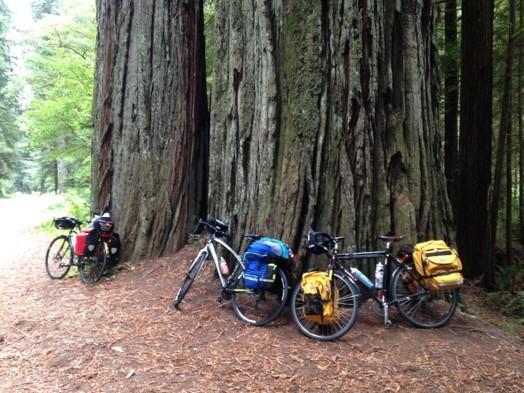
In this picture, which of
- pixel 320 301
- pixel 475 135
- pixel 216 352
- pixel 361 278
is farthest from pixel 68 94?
pixel 320 301

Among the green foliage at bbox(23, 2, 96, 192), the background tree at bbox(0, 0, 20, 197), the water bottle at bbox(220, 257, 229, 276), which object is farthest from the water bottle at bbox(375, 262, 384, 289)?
the background tree at bbox(0, 0, 20, 197)

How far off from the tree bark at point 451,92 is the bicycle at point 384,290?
5.94 metres

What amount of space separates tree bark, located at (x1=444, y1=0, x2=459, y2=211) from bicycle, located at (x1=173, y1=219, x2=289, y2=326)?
669 centimetres

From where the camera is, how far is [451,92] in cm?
1073

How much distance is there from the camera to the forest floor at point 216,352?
12.9 ft

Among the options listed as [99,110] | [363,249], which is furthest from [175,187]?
[363,249]

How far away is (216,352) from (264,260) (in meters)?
1.03

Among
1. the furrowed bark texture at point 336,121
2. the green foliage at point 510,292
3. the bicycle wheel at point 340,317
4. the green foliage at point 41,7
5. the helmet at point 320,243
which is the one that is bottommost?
the green foliage at point 510,292

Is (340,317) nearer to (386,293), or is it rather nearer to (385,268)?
(386,293)

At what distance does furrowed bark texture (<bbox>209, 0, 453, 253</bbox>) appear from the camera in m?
5.07

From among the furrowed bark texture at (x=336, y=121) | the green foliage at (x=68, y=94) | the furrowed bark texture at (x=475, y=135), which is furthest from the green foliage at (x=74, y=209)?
the furrowed bark texture at (x=475, y=135)

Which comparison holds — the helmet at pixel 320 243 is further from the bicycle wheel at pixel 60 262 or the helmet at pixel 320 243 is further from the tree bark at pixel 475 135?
the tree bark at pixel 475 135

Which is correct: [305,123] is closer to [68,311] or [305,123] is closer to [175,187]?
[175,187]

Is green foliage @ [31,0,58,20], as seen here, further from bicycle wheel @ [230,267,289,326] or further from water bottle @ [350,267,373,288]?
water bottle @ [350,267,373,288]
